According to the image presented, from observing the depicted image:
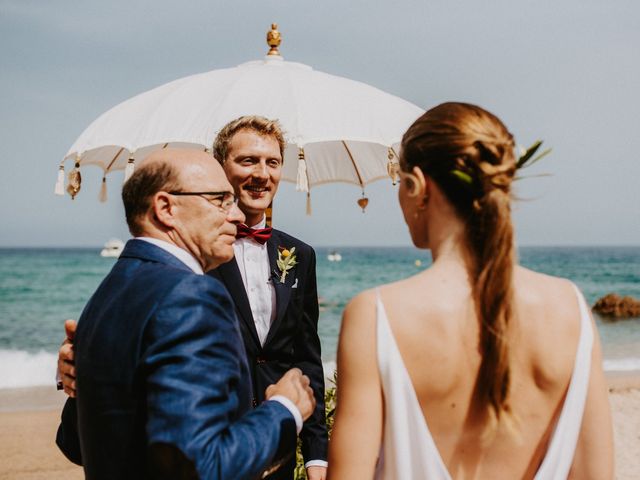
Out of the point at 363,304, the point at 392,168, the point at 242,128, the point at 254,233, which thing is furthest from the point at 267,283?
the point at 363,304

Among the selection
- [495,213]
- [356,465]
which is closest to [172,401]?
[356,465]

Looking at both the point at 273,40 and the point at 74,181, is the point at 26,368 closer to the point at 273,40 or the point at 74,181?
the point at 74,181

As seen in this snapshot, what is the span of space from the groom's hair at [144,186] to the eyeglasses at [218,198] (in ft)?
0.15

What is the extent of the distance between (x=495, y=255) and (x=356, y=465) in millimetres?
755

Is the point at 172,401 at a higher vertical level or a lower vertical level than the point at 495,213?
lower

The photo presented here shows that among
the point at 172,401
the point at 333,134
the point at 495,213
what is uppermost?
the point at 333,134

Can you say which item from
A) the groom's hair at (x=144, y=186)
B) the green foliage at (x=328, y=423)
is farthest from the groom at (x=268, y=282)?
the groom's hair at (x=144, y=186)

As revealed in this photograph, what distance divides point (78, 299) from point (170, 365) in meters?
38.8

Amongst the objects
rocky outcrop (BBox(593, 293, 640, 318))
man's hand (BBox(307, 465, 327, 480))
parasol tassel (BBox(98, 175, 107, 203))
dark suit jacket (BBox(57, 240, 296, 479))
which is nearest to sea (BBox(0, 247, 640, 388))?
rocky outcrop (BBox(593, 293, 640, 318))

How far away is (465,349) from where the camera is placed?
6.19 ft

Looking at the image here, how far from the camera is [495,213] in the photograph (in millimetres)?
1887

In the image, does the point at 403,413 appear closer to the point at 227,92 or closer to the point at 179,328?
the point at 179,328

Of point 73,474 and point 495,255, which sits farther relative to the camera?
point 73,474

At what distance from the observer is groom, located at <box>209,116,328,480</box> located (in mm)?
3580
